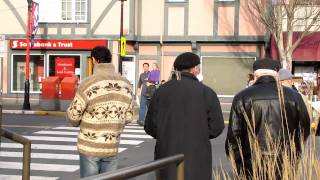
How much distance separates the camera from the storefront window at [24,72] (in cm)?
2594

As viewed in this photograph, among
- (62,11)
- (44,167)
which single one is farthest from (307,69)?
(44,167)

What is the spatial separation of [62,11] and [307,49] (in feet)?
33.9

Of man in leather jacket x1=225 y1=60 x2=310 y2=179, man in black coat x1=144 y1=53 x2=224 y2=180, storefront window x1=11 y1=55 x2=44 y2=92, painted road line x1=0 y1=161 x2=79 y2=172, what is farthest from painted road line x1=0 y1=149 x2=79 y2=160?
storefront window x1=11 y1=55 x2=44 y2=92

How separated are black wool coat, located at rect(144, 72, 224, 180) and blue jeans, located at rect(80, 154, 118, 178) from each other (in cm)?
57

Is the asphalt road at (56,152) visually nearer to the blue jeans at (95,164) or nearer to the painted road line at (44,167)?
the painted road line at (44,167)

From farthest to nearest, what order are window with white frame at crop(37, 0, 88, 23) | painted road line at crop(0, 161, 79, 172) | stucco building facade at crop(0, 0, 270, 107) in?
window with white frame at crop(37, 0, 88, 23)
stucco building facade at crop(0, 0, 270, 107)
painted road line at crop(0, 161, 79, 172)

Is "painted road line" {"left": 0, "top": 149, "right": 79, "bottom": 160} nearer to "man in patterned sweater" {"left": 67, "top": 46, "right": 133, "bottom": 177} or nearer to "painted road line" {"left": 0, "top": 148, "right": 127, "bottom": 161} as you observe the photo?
"painted road line" {"left": 0, "top": 148, "right": 127, "bottom": 161}

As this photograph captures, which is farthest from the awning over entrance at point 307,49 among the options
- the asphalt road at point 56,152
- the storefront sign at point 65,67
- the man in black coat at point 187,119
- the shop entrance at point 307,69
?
the man in black coat at point 187,119

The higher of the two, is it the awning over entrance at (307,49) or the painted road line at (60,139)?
the awning over entrance at (307,49)

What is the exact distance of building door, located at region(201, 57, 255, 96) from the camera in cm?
2456

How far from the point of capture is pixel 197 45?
973 inches

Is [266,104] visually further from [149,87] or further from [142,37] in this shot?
[142,37]

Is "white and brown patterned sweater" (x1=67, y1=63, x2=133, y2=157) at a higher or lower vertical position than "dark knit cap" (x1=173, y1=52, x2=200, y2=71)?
lower

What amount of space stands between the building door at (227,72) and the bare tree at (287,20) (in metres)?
2.49
